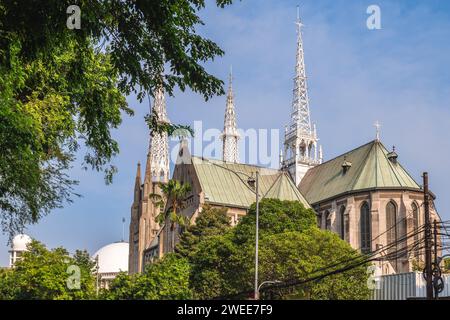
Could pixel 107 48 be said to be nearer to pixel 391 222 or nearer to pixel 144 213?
pixel 391 222

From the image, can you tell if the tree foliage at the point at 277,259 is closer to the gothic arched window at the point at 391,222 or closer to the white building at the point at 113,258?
the gothic arched window at the point at 391,222

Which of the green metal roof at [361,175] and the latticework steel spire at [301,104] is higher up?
the latticework steel spire at [301,104]

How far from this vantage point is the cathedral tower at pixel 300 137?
93.8m

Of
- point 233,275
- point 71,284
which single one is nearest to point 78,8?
point 233,275

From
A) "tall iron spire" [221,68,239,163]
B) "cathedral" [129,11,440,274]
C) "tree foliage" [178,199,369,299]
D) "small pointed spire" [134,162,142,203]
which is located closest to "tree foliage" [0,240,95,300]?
"tree foliage" [178,199,369,299]

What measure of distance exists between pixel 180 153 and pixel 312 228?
43011 millimetres

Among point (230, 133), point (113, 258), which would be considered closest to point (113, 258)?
point (113, 258)

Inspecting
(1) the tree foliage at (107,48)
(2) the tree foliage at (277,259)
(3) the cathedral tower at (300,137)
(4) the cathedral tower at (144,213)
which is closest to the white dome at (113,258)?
(4) the cathedral tower at (144,213)

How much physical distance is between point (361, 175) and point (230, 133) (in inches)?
2402

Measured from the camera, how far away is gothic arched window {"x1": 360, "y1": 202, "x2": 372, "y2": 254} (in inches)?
2819

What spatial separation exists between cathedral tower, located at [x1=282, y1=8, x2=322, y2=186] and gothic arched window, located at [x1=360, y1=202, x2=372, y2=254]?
768 inches

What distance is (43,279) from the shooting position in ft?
177

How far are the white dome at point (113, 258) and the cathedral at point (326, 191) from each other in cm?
4904

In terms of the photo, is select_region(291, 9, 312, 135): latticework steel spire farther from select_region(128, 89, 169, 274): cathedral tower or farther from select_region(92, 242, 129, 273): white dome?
select_region(92, 242, 129, 273): white dome
